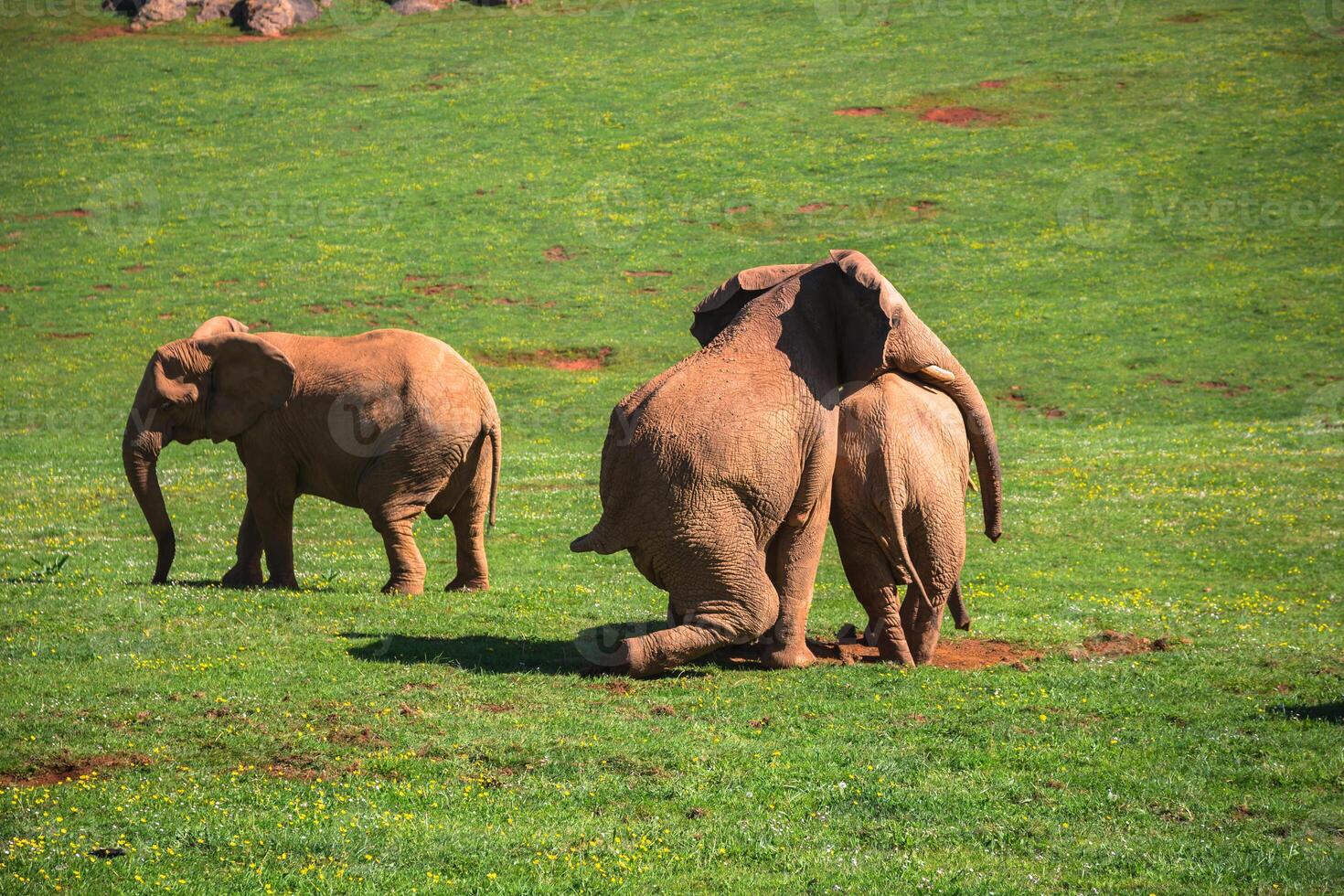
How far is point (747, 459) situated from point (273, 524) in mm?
7710

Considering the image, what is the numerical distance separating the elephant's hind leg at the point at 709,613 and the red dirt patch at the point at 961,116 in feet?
164

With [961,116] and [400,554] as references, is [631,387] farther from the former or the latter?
[961,116]

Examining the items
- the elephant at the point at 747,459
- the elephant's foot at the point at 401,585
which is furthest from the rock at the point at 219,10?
the elephant at the point at 747,459

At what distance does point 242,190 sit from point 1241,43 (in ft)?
152

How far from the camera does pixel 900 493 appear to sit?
42.4ft

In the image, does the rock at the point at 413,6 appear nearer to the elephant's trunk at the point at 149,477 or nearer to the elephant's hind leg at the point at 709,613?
the elephant's trunk at the point at 149,477

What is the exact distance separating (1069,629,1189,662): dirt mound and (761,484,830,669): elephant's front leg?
306cm

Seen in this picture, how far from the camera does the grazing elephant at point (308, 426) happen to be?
16969mm

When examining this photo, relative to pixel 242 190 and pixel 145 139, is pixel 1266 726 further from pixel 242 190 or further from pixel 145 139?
pixel 145 139

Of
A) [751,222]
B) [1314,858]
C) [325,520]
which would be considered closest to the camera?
[1314,858]

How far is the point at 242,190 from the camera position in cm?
5447

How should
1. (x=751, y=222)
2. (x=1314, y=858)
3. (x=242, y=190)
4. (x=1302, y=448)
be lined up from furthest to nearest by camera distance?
1. (x=242, y=190)
2. (x=751, y=222)
3. (x=1302, y=448)
4. (x=1314, y=858)

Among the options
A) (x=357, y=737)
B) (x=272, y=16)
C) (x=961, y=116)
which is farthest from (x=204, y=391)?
(x=272, y=16)

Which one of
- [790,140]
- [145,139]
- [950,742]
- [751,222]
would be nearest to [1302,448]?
[950,742]
